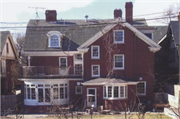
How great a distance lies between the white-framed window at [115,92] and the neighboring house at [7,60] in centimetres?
1398

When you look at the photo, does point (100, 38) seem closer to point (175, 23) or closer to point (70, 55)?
point (70, 55)

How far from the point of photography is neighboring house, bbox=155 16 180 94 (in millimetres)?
26905

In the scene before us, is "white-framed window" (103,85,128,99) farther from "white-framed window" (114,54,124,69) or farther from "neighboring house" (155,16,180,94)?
"neighboring house" (155,16,180,94)

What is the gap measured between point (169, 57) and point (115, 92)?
493 inches

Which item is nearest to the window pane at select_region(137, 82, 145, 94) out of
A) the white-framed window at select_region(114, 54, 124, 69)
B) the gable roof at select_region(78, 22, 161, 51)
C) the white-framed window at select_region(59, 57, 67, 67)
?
the white-framed window at select_region(114, 54, 124, 69)

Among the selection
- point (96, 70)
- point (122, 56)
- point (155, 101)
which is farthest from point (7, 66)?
point (155, 101)

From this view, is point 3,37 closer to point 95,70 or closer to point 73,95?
point 73,95

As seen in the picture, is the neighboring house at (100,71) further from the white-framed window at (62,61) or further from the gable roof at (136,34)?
the white-framed window at (62,61)

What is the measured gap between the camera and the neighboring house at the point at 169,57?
26905mm

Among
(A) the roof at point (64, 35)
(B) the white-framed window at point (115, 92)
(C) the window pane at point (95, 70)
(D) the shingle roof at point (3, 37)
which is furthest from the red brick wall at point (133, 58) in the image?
(D) the shingle roof at point (3, 37)

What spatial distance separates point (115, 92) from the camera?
2117 cm

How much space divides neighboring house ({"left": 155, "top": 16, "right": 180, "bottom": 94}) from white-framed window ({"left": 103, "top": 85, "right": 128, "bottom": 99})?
7364mm

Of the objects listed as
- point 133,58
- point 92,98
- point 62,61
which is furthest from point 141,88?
point 62,61

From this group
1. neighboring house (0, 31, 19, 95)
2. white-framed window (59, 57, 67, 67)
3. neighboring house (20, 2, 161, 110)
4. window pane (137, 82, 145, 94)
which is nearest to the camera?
neighboring house (20, 2, 161, 110)
